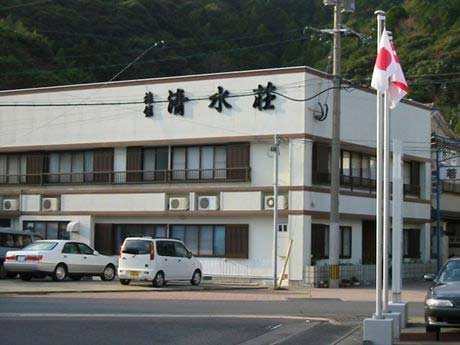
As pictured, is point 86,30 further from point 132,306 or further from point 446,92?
point 132,306

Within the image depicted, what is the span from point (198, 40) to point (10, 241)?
47.9 meters

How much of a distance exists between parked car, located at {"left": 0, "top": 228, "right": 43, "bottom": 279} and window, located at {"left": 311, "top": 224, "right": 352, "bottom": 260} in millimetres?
11717

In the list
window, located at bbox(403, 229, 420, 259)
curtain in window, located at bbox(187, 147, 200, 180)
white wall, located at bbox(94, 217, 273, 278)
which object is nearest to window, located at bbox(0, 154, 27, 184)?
curtain in window, located at bbox(187, 147, 200, 180)

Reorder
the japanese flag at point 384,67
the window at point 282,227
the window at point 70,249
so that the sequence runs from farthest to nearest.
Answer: the window at point 282,227
the window at point 70,249
the japanese flag at point 384,67

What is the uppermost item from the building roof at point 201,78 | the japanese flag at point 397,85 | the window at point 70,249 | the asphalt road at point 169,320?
the building roof at point 201,78

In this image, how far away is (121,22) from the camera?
77.6 m

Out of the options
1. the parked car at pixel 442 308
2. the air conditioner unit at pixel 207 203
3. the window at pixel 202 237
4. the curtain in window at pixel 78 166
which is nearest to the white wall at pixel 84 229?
the curtain in window at pixel 78 166

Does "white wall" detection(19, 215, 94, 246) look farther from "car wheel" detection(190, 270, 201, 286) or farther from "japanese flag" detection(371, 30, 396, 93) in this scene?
"japanese flag" detection(371, 30, 396, 93)

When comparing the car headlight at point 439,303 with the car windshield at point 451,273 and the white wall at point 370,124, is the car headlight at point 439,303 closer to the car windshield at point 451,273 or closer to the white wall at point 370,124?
the car windshield at point 451,273

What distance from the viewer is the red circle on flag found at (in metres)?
15.1

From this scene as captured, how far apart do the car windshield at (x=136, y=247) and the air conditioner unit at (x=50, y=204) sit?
1061cm

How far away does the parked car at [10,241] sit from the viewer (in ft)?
100

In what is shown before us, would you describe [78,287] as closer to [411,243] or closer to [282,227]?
[282,227]

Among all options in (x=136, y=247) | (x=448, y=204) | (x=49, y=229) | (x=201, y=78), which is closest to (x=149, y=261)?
(x=136, y=247)
